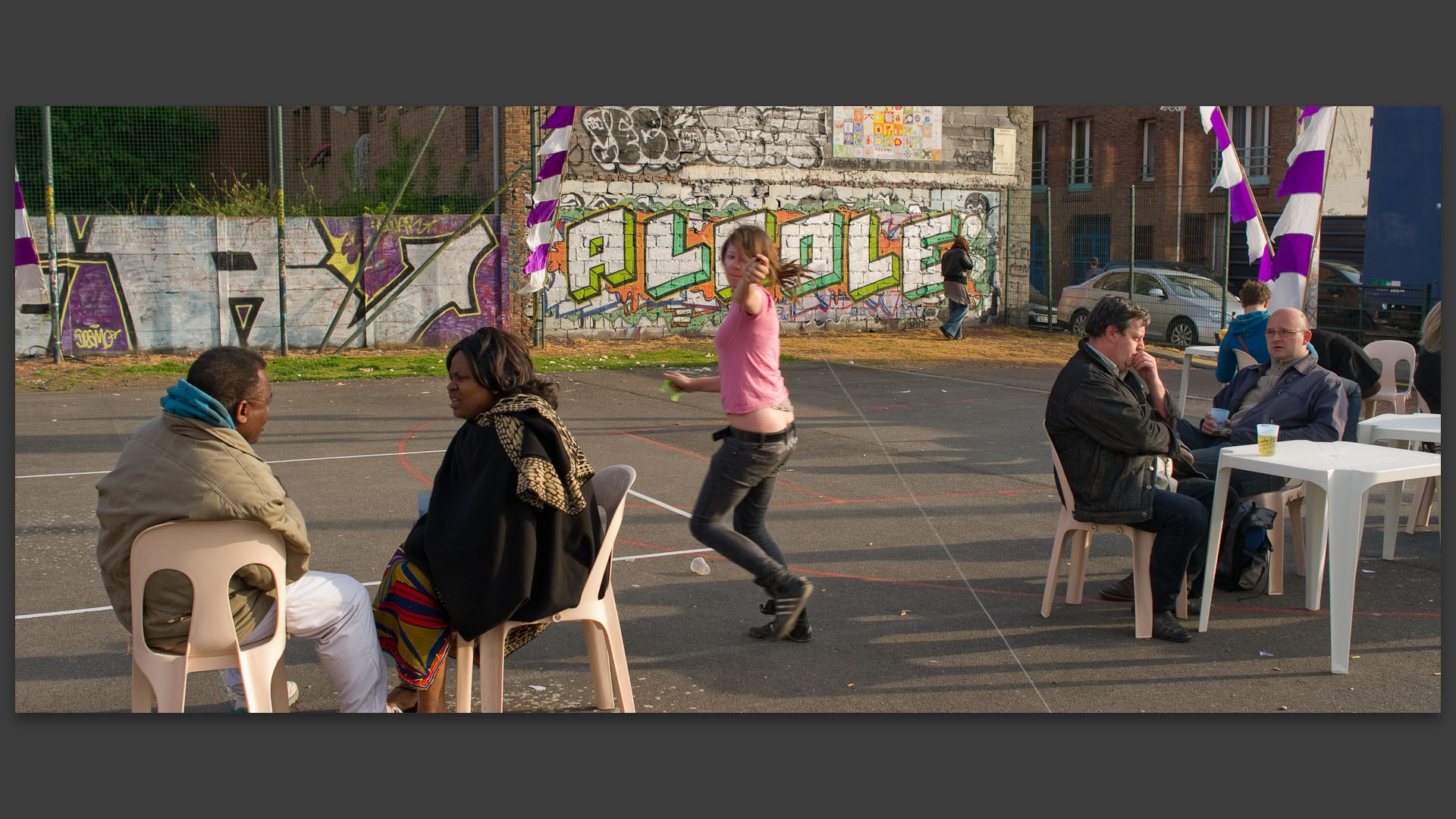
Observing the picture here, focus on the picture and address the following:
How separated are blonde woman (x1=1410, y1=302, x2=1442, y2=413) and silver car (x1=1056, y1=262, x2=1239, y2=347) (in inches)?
488

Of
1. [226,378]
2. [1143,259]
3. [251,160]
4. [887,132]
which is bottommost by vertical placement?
[226,378]

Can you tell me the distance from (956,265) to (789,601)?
17.8 m

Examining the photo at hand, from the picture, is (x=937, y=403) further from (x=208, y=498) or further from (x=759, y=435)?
(x=208, y=498)

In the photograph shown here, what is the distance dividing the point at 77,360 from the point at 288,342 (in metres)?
2.86

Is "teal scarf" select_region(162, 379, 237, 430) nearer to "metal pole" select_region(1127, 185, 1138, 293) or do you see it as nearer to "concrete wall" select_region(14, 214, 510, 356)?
"concrete wall" select_region(14, 214, 510, 356)

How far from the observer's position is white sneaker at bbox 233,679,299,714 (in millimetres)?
4531

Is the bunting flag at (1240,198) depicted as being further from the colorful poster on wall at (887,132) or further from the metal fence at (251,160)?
the colorful poster on wall at (887,132)

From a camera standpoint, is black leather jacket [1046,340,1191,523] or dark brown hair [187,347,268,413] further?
black leather jacket [1046,340,1191,523]

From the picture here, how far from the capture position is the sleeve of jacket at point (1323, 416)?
6.14 metres

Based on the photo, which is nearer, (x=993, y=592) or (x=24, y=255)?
(x=993, y=592)

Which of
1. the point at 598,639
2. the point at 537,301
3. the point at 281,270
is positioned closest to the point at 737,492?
the point at 598,639

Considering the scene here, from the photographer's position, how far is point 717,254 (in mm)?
22266

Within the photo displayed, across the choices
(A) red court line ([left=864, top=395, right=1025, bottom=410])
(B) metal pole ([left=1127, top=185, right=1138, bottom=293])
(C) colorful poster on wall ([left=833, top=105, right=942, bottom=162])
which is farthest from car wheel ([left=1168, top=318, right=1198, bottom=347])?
(A) red court line ([left=864, top=395, right=1025, bottom=410])

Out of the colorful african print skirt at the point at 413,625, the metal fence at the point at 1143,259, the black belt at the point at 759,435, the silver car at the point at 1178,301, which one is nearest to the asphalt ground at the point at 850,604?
the colorful african print skirt at the point at 413,625
